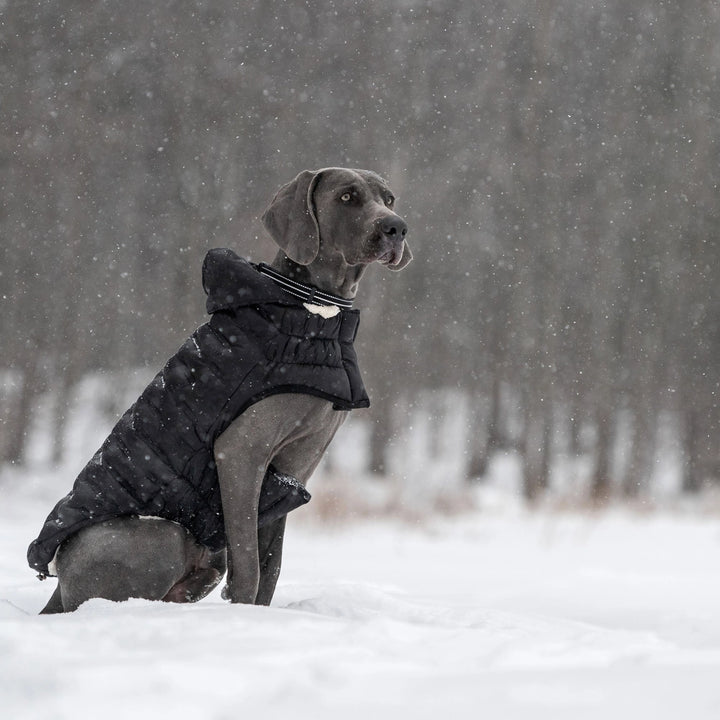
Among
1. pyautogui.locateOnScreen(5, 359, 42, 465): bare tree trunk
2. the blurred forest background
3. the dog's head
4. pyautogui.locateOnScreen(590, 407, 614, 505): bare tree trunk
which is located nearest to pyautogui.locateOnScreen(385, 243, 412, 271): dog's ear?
the dog's head

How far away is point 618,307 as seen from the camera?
1389cm

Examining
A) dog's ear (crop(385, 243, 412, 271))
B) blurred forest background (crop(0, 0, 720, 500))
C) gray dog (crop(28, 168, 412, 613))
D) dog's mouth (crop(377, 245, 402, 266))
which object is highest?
blurred forest background (crop(0, 0, 720, 500))

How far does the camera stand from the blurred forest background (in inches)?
457

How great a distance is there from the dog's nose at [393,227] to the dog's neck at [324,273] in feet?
0.65

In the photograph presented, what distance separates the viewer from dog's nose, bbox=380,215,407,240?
345cm

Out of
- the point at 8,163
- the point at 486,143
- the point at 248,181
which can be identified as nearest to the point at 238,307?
the point at 248,181

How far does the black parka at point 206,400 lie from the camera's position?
10.7 ft

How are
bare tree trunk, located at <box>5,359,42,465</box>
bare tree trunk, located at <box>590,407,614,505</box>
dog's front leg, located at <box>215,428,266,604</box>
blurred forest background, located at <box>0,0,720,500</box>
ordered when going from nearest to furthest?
dog's front leg, located at <box>215,428,266,604</box> → blurred forest background, located at <box>0,0,720,500</box> → bare tree trunk, located at <box>5,359,42,465</box> → bare tree trunk, located at <box>590,407,614,505</box>

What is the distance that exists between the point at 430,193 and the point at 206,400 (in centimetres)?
987

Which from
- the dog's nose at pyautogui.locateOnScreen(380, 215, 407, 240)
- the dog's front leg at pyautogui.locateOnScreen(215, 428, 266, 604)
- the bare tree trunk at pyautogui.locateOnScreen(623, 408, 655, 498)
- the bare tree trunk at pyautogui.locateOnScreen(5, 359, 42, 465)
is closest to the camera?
the dog's front leg at pyautogui.locateOnScreen(215, 428, 266, 604)

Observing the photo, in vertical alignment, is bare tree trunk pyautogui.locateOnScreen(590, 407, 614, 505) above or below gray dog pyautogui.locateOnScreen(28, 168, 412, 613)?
above

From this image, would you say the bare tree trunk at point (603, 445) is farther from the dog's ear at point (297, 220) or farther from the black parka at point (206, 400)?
the black parka at point (206, 400)

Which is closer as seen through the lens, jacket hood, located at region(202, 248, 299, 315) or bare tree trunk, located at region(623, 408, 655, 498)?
jacket hood, located at region(202, 248, 299, 315)

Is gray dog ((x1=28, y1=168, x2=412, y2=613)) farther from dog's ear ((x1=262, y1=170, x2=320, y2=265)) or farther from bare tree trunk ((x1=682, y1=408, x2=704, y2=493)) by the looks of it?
bare tree trunk ((x1=682, y1=408, x2=704, y2=493))
